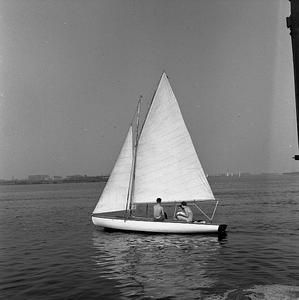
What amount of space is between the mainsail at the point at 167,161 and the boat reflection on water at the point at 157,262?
3.41 meters

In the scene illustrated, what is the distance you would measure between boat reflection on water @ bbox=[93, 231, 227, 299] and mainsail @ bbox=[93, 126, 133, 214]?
2276 millimetres

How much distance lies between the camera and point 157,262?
17.6m

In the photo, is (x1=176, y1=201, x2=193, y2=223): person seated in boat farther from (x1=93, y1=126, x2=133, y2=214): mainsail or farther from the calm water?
(x1=93, y1=126, x2=133, y2=214): mainsail

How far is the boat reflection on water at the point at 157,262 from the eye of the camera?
13133mm

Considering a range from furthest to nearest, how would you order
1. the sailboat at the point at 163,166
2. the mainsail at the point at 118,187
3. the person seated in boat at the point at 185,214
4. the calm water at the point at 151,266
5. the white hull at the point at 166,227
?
the mainsail at the point at 118,187 < the sailboat at the point at 163,166 < the person seated in boat at the point at 185,214 < the white hull at the point at 166,227 < the calm water at the point at 151,266

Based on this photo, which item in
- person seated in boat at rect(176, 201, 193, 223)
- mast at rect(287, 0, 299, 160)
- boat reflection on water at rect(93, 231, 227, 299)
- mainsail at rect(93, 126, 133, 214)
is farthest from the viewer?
mainsail at rect(93, 126, 133, 214)

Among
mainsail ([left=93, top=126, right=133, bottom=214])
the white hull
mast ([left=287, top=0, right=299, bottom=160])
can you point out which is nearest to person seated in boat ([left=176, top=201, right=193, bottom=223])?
the white hull

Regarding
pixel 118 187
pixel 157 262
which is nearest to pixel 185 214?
pixel 118 187

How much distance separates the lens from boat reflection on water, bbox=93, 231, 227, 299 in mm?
13133

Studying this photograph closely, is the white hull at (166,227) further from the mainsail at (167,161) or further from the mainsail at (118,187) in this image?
the mainsail at (167,161)

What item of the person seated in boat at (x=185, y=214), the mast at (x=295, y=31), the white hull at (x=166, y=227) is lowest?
the white hull at (x=166, y=227)

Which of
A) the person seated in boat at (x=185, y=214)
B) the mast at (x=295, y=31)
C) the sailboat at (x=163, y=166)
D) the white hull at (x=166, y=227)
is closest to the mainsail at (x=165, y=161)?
the sailboat at (x=163, y=166)

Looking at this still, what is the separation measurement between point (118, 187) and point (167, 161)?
15.0ft

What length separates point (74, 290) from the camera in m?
13.5
